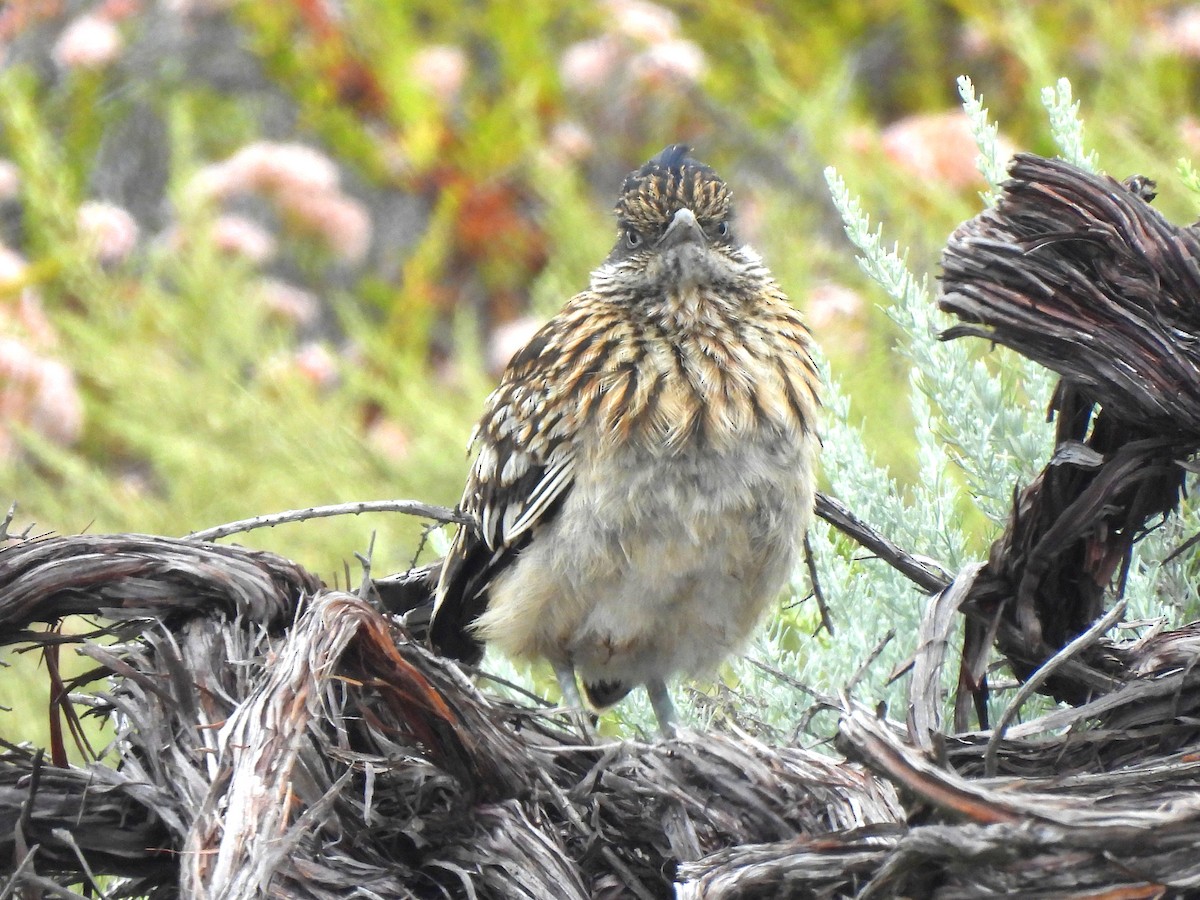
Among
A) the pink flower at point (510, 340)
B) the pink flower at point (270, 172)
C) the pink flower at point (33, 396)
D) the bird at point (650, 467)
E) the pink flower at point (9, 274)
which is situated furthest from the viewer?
the pink flower at point (270, 172)

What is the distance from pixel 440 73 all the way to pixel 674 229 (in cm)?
489

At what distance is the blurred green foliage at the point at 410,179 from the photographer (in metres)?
4.79

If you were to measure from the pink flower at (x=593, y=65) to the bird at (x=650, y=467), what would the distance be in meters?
4.43

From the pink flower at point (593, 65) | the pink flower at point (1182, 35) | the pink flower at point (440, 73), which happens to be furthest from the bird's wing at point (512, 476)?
the pink flower at point (440, 73)

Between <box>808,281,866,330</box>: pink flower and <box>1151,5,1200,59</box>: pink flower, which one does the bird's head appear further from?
<box>1151,5,1200,59</box>: pink flower

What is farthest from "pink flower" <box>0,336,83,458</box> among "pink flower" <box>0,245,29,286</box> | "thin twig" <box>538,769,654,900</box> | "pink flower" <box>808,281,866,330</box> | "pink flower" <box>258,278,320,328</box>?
"thin twig" <box>538,769,654,900</box>

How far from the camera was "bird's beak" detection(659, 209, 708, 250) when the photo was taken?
2922mm

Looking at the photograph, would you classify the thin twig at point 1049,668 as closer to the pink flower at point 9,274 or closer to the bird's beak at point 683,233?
the bird's beak at point 683,233

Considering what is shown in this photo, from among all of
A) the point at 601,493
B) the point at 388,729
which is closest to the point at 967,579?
the point at 388,729

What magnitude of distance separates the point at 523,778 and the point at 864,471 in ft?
3.05

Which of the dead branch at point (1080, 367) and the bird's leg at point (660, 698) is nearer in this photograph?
the dead branch at point (1080, 367)

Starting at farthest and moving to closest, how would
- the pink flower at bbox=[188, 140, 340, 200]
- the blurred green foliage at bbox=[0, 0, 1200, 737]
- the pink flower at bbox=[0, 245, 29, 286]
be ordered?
the pink flower at bbox=[188, 140, 340, 200], the pink flower at bbox=[0, 245, 29, 286], the blurred green foliage at bbox=[0, 0, 1200, 737]

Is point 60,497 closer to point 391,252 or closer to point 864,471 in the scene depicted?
point 391,252

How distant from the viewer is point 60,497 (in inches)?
219
